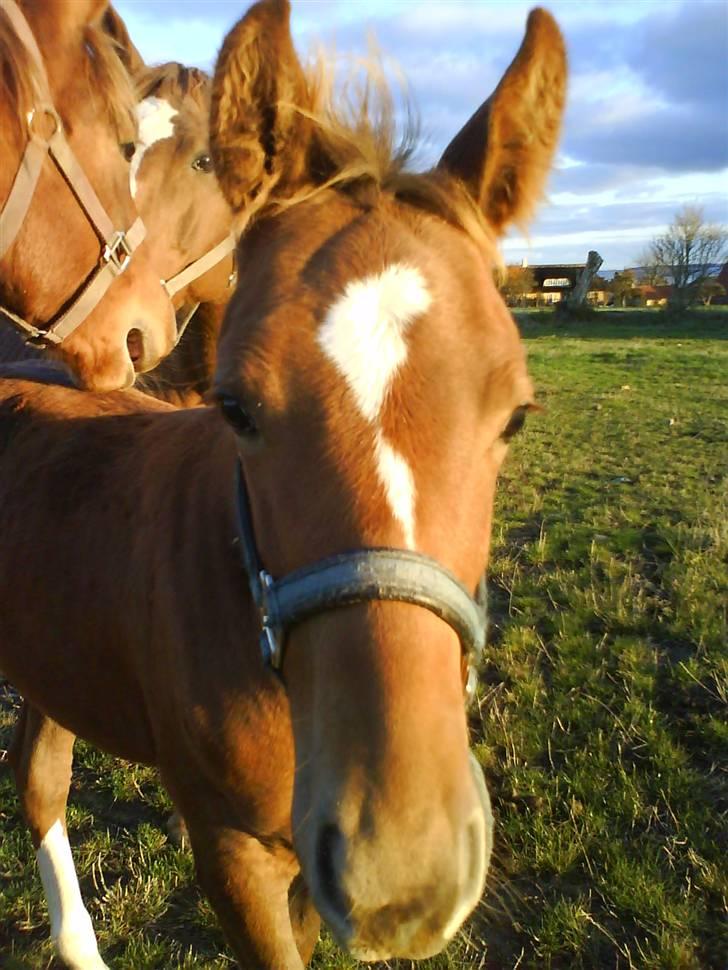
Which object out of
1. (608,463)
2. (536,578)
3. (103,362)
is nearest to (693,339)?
(608,463)

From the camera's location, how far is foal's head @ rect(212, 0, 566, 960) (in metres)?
1.33

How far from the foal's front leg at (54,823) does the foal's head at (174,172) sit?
251cm

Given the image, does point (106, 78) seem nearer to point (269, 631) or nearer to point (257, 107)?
point (257, 107)

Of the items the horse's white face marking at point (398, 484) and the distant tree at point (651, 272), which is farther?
the distant tree at point (651, 272)

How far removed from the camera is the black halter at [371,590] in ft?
4.68

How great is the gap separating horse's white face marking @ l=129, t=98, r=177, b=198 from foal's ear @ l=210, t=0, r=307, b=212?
2.67 m

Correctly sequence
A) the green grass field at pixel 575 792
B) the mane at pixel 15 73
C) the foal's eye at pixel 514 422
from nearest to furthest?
the foal's eye at pixel 514 422 → the green grass field at pixel 575 792 → the mane at pixel 15 73

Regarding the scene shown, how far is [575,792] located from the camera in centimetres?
326

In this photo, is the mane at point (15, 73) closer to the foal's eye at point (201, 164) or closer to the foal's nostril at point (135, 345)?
the foal's nostril at point (135, 345)

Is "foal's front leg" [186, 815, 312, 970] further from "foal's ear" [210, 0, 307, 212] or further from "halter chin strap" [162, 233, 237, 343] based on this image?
"halter chin strap" [162, 233, 237, 343]

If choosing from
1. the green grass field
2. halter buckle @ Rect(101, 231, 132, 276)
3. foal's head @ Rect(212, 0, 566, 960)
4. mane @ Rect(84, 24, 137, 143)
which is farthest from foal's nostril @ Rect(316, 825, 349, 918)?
mane @ Rect(84, 24, 137, 143)

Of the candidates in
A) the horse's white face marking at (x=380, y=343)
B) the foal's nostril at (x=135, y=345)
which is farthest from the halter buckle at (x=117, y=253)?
the horse's white face marking at (x=380, y=343)

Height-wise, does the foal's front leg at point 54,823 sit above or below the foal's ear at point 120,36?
below

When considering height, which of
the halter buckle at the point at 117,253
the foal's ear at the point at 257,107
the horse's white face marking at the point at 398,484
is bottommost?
the horse's white face marking at the point at 398,484
